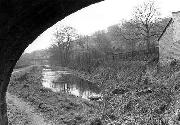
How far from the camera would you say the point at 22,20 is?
336 centimetres

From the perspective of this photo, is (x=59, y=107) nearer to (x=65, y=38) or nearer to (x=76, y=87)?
(x=76, y=87)

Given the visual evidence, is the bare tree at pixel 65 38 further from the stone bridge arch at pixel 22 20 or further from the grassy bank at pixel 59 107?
the stone bridge arch at pixel 22 20

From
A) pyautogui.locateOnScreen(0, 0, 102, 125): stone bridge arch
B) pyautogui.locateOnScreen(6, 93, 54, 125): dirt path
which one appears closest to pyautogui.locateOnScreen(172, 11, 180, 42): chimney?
pyautogui.locateOnScreen(6, 93, 54, 125): dirt path

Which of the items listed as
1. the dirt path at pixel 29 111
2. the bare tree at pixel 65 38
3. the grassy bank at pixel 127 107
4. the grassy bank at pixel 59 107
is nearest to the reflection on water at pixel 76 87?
the grassy bank at pixel 59 107

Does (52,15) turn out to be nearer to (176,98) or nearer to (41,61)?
(176,98)

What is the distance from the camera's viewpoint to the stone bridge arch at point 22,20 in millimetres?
3068

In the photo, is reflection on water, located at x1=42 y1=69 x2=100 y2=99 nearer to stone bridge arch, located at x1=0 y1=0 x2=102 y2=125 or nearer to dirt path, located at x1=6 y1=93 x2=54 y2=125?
dirt path, located at x1=6 y1=93 x2=54 y2=125

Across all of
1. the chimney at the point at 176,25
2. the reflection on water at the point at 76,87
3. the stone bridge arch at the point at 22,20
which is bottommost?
the reflection on water at the point at 76,87

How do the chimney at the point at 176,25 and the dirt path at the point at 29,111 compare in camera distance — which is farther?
the chimney at the point at 176,25

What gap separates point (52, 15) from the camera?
3672 millimetres

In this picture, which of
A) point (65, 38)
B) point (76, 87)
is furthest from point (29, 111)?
point (65, 38)

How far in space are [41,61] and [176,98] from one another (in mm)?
105825

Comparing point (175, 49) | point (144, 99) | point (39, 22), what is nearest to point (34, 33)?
point (39, 22)

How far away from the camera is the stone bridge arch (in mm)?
3068
